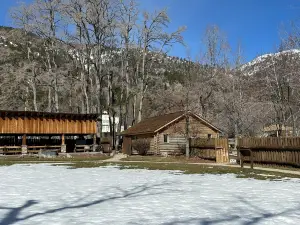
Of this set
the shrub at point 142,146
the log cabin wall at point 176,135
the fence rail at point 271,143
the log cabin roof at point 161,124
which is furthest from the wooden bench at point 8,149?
the fence rail at point 271,143

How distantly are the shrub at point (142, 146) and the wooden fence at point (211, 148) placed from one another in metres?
4.84

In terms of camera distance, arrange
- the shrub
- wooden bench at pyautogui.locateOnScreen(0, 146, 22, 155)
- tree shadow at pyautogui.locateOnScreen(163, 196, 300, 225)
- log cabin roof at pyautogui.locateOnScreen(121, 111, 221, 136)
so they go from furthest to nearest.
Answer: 1. the shrub
2. log cabin roof at pyautogui.locateOnScreen(121, 111, 221, 136)
3. wooden bench at pyautogui.locateOnScreen(0, 146, 22, 155)
4. tree shadow at pyautogui.locateOnScreen(163, 196, 300, 225)

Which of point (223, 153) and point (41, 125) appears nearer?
point (223, 153)

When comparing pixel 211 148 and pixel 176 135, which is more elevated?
pixel 176 135

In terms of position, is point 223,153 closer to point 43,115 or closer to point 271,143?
point 271,143

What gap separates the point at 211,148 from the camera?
30.7 metres

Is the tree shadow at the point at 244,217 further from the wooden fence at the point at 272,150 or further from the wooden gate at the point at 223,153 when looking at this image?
the wooden gate at the point at 223,153

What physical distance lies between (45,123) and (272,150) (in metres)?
22.3

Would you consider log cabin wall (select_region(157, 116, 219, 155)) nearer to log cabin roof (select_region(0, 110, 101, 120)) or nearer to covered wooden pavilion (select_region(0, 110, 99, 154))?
covered wooden pavilion (select_region(0, 110, 99, 154))

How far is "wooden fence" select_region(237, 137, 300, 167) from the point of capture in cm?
2205

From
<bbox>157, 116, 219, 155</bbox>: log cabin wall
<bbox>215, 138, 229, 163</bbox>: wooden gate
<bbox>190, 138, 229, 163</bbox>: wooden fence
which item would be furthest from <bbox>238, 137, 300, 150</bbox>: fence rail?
<bbox>157, 116, 219, 155</bbox>: log cabin wall

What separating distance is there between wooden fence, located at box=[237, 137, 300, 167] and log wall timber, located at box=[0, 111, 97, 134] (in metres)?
18.4

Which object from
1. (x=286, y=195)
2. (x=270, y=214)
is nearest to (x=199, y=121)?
(x=286, y=195)

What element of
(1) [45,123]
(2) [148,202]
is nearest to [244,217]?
(2) [148,202]
